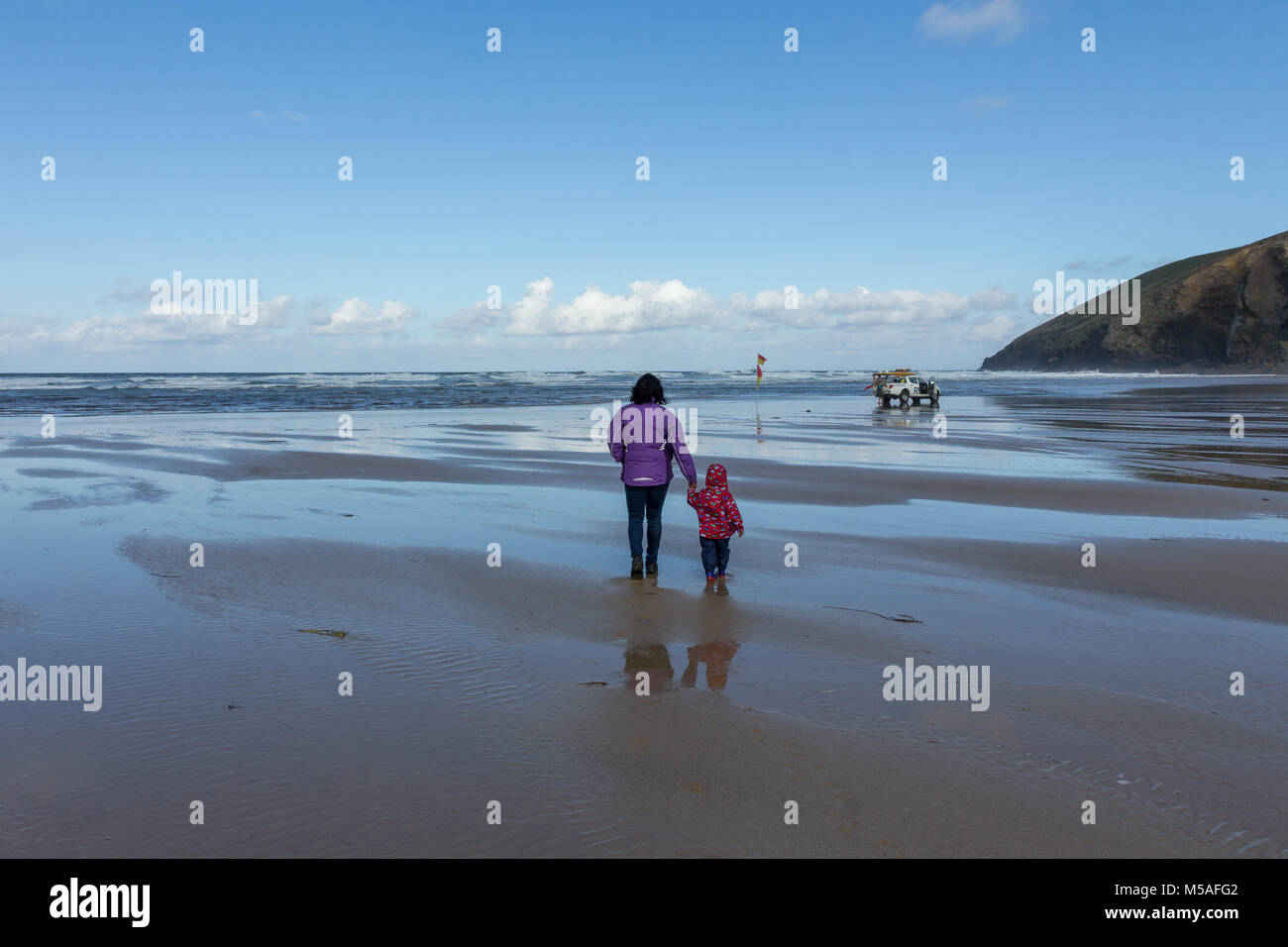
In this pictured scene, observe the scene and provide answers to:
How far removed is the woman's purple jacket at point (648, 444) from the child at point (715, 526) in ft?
1.11

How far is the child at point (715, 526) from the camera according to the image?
7.80 meters

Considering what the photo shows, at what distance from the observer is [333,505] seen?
1223 centimetres

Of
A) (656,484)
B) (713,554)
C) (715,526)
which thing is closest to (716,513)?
(715,526)

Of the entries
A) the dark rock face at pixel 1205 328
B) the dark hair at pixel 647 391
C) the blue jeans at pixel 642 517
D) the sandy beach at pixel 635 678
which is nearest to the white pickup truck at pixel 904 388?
the sandy beach at pixel 635 678

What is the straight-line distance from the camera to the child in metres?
7.80

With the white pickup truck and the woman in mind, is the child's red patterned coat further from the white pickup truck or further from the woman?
the white pickup truck

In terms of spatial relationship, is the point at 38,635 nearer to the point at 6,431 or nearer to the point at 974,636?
the point at 974,636

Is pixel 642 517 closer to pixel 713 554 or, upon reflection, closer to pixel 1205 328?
pixel 713 554

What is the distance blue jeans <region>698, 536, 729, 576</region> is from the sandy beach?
10.0 inches

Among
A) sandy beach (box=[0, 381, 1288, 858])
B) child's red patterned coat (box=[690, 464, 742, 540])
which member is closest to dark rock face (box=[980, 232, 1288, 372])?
sandy beach (box=[0, 381, 1288, 858])

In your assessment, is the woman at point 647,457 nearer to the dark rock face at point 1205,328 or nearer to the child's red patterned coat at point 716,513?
the child's red patterned coat at point 716,513

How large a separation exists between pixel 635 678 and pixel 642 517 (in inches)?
118
